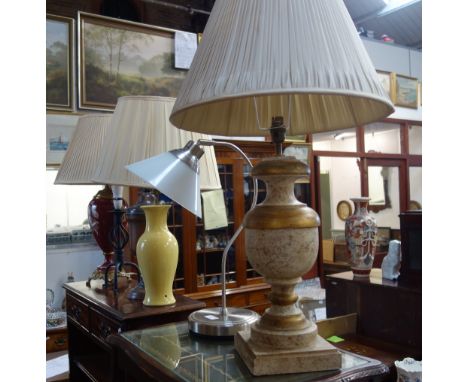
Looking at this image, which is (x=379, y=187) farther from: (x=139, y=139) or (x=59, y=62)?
(x=139, y=139)

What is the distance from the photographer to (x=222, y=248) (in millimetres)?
3939

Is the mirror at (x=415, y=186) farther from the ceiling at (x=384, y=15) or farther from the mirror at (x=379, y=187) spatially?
the ceiling at (x=384, y=15)

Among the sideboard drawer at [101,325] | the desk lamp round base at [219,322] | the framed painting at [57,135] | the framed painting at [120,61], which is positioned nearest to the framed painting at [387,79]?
the framed painting at [120,61]

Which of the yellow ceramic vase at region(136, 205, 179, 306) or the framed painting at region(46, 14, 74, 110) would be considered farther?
the framed painting at region(46, 14, 74, 110)

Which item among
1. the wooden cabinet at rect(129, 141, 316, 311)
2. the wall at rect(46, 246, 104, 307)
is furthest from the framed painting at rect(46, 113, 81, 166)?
the wooden cabinet at rect(129, 141, 316, 311)

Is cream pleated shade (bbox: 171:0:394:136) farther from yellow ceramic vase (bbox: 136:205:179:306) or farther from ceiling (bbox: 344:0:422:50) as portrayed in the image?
ceiling (bbox: 344:0:422:50)

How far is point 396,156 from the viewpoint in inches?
228

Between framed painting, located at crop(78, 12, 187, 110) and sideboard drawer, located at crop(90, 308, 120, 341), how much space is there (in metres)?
2.29

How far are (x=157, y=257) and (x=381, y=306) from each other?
119 centimetres

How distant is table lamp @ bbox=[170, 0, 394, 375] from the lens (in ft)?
2.25

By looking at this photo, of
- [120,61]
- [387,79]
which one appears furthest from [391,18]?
[120,61]

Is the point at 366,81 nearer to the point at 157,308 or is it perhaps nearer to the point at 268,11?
the point at 268,11

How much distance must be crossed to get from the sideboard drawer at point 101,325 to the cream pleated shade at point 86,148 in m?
0.56

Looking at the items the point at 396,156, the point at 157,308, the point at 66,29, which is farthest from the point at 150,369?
the point at 396,156
